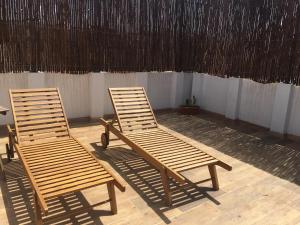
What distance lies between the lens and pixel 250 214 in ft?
12.5

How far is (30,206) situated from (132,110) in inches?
106

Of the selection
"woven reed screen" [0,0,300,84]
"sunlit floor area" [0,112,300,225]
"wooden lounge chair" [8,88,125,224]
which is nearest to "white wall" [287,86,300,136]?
"sunlit floor area" [0,112,300,225]

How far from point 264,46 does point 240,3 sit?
4.41 feet

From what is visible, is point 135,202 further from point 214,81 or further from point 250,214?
point 214,81

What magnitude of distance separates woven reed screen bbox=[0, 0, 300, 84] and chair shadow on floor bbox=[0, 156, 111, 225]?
9.75ft

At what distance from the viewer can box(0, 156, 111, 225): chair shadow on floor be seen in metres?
3.51

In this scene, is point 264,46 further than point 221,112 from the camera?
No

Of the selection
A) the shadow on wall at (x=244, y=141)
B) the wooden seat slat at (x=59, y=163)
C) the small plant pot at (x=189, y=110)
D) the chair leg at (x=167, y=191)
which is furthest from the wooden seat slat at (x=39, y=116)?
the small plant pot at (x=189, y=110)

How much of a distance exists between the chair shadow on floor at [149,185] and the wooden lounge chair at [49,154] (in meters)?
0.67

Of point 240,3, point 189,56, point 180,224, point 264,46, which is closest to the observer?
point 180,224

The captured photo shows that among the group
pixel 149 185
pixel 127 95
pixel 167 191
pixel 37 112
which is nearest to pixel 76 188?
pixel 167 191

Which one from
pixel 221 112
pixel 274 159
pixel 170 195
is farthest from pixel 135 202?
pixel 221 112

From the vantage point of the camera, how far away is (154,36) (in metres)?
8.05

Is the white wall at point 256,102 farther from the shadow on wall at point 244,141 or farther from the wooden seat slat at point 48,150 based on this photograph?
the wooden seat slat at point 48,150
